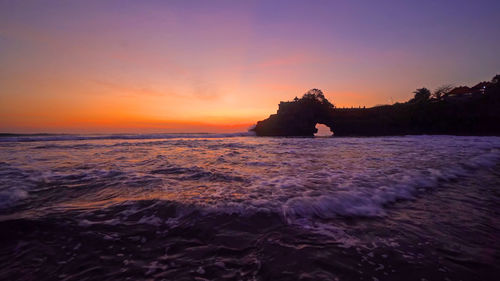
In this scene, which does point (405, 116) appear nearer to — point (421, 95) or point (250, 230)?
point (421, 95)

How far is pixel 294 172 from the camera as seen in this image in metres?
5.40

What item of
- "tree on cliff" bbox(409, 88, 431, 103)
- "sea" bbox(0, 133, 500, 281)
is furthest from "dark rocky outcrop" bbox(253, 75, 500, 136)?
"sea" bbox(0, 133, 500, 281)

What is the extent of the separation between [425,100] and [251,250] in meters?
43.6

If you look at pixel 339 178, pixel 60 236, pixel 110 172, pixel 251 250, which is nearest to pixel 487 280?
pixel 251 250

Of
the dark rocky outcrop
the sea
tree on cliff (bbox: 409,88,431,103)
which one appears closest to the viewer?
the sea

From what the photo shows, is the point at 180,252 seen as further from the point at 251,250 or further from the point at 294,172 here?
the point at 294,172

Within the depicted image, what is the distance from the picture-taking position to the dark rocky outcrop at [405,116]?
27891 mm

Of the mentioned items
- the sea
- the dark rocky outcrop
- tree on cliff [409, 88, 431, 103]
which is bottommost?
the sea

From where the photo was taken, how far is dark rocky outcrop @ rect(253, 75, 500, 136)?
91.5 ft

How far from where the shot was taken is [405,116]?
33594 mm

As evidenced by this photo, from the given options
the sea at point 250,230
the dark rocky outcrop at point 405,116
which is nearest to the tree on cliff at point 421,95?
the dark rocky outcrop at point 405,116

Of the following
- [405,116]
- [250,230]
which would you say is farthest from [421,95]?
[250,230]

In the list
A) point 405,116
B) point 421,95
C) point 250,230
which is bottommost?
point 250,230

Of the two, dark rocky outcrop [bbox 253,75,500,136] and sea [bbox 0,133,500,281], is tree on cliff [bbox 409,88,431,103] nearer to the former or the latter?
dark rocky outcrop [bbox 253,75,500,136]
